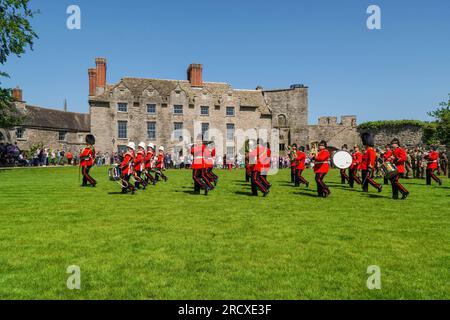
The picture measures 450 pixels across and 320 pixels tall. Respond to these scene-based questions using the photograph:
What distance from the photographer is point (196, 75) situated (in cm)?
4819

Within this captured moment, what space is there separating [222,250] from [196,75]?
44.2 metres

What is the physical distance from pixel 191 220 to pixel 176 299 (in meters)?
4.45

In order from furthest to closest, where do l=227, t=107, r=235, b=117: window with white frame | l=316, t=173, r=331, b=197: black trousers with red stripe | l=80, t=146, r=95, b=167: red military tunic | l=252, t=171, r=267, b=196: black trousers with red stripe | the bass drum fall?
l=227, t=107, r=235, b=117: window with white frame, the bass drum, l=80, t=146, r=95, b=167: red military tunic, l=252, t=171, r=267, b=196: black trousers with red stripe, l=316, t=173, r=331, b=197: black trousers with red stripe

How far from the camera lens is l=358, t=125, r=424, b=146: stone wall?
4148 centimetres

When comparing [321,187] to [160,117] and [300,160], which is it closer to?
[300,160]

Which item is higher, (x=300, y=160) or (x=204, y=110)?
(x=204, y=110)

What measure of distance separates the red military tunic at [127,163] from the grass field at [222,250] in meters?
2.75

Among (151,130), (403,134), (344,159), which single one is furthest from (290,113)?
(344,159)

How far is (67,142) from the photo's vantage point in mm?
48562

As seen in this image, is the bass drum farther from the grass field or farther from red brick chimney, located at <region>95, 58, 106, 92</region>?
red brick chimney, located at <region>95, 58, 106, 92</region>

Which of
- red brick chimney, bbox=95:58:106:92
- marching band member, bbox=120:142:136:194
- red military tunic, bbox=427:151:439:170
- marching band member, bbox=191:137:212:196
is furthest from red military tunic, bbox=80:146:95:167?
red brick chimney, bbox=95:58:106:92

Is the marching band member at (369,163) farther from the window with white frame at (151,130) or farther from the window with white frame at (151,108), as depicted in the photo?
the window with white frame at (151,108)

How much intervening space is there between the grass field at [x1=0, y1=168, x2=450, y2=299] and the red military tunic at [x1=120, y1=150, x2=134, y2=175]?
2.75 m
